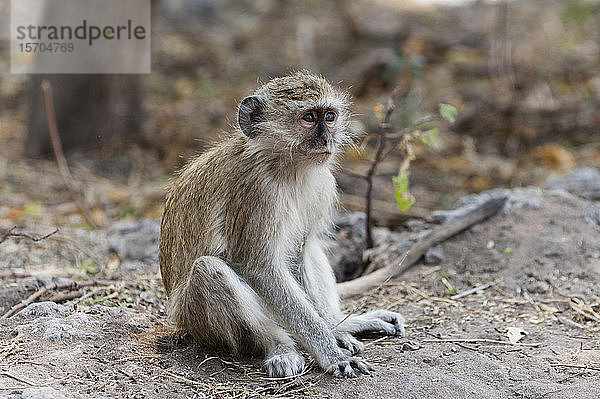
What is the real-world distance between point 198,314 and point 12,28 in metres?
13.9

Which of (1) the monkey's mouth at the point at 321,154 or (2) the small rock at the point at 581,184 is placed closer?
(1) the monkey's mouth at the point at 321,154

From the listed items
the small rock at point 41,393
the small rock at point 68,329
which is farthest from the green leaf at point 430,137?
the small rock at point 41,393

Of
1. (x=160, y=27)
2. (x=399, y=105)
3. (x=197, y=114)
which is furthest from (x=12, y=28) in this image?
(x=399, y=105)

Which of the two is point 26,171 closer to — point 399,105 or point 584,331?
point 399,105

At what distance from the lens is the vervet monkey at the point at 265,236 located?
14.3 ft

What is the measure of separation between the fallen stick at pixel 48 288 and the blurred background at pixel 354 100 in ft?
8.61

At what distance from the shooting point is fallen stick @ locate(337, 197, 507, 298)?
5832mm

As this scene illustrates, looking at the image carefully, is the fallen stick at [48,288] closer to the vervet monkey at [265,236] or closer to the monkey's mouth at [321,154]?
the vervet monkey at [265,236]

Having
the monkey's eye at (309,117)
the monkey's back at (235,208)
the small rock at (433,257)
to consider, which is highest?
the monkey's eye at (309,117)

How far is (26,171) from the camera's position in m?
10.1

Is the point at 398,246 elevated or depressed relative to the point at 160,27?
depressed

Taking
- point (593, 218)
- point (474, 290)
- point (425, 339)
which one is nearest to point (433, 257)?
point (474, 290)

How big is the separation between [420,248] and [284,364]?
2.35m

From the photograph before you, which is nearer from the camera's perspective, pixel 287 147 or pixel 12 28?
pixel 287 147
